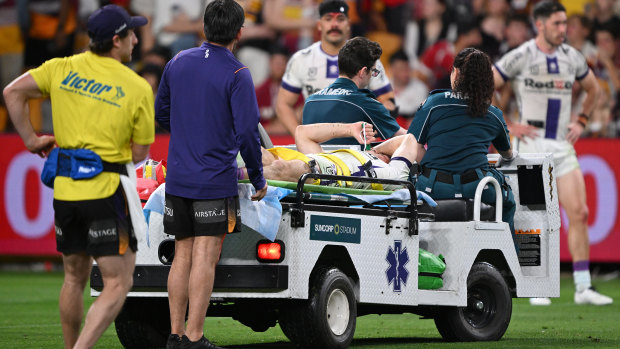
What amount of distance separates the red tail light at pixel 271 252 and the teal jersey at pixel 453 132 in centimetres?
205

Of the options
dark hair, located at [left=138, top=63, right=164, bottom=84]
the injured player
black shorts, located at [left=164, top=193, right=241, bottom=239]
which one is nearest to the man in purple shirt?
black shorts, located at [left=164, top=193, right=241, bottom=239]

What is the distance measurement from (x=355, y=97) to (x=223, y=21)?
6.79 feet

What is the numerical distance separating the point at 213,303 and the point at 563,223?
8204 millimetres

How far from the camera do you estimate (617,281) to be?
48.8 ft

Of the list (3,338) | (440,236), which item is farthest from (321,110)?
(3,338)

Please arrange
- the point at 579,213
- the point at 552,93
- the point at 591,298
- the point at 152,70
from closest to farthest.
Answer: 1. the point at 591,298
2. the point at 579,213
3. the point at 552,93
4. the point at 152,70

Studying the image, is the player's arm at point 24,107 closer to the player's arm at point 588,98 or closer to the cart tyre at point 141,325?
the cart tyre at point 141,325

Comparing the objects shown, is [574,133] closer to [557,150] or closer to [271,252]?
[557,150]

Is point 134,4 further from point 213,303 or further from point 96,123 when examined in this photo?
point 96,123

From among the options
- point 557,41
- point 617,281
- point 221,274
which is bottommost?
point 617,281

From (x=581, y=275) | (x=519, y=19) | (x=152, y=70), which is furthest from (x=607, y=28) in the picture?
(x=152, y=70)

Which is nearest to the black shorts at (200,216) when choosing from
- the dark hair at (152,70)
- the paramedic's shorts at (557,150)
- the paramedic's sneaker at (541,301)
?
the paramedic's sneaker at (541,301)

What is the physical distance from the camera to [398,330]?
30.3 ft

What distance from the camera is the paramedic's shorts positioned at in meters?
12.0
